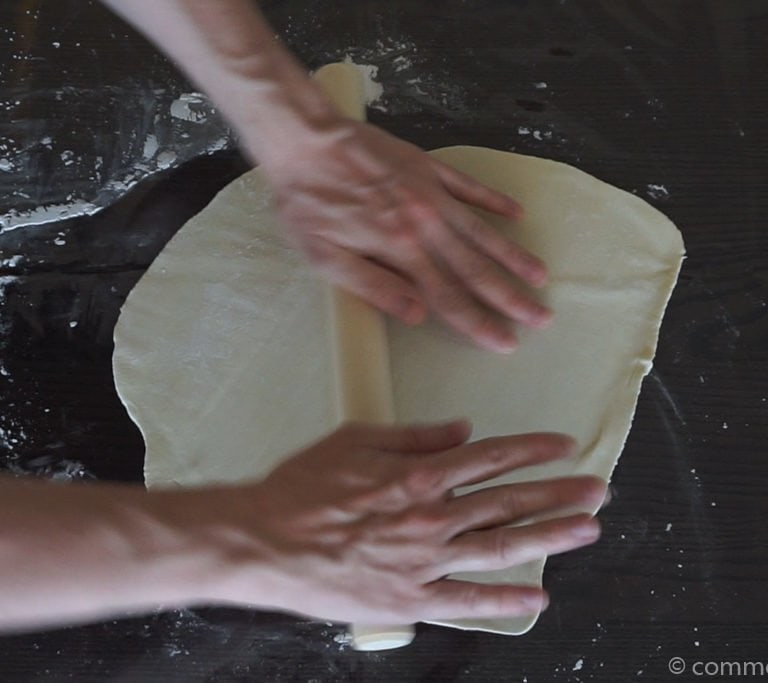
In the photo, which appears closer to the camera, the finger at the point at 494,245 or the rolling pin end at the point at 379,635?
the rolling pin end at the point at 379,635

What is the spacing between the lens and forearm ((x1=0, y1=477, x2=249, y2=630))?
2.33 feet

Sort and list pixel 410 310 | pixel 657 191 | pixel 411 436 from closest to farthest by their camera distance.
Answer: pixel 411 436 < pixel 410 310 < pixel 657 191

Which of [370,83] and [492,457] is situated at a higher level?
[370,83]

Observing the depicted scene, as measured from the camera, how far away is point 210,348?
1032 mm

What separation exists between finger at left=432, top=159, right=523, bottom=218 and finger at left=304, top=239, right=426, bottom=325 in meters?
0.13

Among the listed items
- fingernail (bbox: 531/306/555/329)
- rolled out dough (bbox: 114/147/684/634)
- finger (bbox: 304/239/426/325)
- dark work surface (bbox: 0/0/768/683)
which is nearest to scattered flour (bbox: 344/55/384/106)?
dark work surface (bbox: 0/0/768/683)

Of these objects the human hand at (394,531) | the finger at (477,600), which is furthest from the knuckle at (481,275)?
the finger at (477,600)

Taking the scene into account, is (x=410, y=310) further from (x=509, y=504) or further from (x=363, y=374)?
(x=509, y=504)

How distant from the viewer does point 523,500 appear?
2.65ft

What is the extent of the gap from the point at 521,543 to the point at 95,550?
359 mm

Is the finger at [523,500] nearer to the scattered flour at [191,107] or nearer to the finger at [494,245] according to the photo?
the finger at [494,245]

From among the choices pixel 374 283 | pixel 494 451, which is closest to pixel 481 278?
pixel 374 283

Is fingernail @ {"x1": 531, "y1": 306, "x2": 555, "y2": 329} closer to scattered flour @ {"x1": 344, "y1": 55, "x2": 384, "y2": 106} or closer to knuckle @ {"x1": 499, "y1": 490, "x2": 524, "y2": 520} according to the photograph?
knuckle @ {"x1": 499, "y1": 490, "x2": 524, "y2": 520}

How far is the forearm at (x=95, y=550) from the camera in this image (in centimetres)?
71
